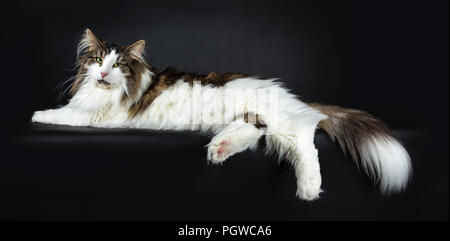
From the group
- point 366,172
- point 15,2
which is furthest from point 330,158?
point 15,2

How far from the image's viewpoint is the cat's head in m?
2.61

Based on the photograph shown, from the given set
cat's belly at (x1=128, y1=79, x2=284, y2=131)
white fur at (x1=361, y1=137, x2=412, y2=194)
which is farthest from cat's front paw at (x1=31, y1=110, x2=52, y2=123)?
white fur at (x1=361, y1=137, x2=412, y2=194)

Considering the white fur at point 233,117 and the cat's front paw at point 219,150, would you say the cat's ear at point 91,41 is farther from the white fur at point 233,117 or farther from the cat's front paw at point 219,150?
the cat's front paw at point 219,150

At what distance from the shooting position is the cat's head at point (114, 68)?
8.57 feet

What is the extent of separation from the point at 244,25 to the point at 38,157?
1795 mm

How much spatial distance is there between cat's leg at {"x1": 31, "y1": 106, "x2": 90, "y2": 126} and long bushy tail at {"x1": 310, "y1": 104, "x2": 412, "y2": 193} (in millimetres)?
1273

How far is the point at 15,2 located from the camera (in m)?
3.43

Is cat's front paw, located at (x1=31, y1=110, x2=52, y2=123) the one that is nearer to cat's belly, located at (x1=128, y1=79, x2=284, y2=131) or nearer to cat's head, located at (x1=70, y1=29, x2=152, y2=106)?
cat's head, located at (x1=70, y1=29, x2=152, y2=106)

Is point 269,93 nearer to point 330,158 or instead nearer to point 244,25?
point 330,158

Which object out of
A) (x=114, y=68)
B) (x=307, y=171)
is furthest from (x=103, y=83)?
(x=307, y=171)

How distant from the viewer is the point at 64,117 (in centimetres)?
269

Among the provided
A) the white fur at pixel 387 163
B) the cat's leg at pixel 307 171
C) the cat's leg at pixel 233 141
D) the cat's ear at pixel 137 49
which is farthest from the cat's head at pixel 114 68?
the white fur at pixel 387 163

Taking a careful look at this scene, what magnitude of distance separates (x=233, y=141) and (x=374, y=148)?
630mm

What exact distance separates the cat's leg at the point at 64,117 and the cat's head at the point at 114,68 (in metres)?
0.14
